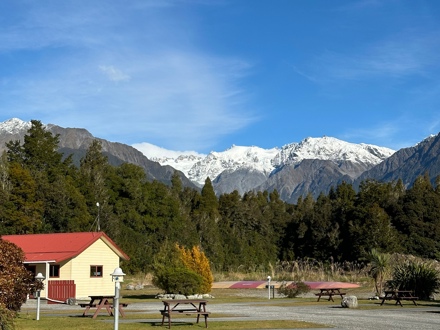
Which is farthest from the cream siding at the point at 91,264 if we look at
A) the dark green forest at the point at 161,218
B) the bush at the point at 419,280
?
the dark green forest at the point at 161,218

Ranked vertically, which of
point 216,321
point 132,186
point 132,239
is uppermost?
point 132,186

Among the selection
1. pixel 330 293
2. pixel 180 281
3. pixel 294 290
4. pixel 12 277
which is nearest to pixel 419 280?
pixel 330 293

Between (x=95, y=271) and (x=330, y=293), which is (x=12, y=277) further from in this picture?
(x=95, y=271)

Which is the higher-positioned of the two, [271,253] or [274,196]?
[274,196]

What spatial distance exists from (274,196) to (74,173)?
63.1 metres

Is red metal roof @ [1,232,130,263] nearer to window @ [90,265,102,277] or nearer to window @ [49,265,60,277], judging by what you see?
window @ [49,265,60,277]

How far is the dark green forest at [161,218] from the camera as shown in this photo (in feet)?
213

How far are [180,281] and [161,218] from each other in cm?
4174

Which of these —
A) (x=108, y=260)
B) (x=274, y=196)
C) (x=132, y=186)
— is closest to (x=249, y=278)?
(x=108, y=260)

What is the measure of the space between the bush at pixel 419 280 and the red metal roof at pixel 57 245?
→ 59.1 ft

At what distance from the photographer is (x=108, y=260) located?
145 ft

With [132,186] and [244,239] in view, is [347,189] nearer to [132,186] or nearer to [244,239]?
[244,239]

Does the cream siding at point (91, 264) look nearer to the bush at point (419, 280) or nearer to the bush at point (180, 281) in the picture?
the bush at point (180, 281)

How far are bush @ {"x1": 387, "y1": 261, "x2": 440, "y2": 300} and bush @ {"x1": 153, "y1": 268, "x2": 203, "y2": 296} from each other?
10.4m
